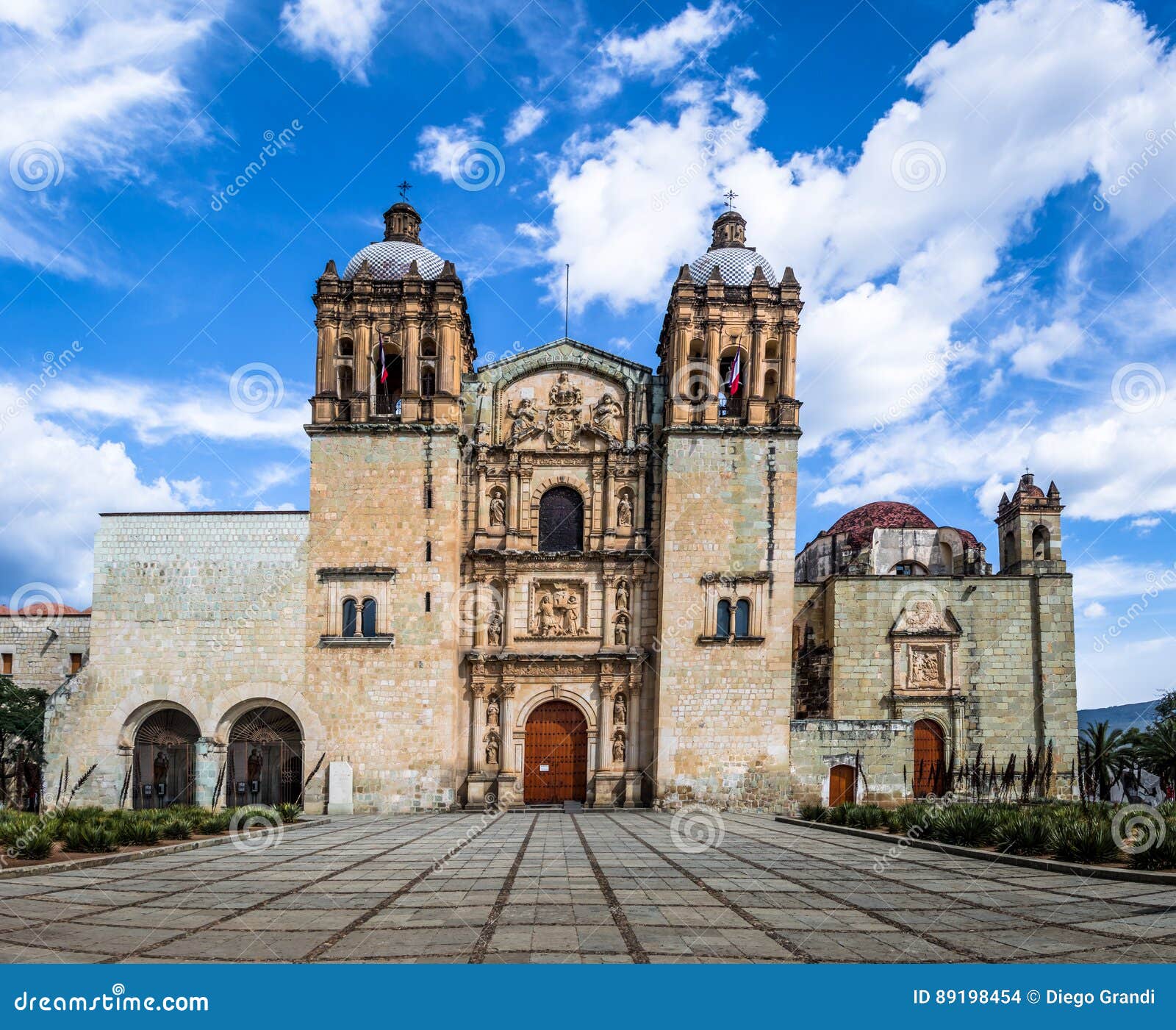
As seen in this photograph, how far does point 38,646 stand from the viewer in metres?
30.5

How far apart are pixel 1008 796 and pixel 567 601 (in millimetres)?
11861

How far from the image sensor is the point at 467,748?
24406 millimetres

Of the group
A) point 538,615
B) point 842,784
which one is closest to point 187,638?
point 538,615

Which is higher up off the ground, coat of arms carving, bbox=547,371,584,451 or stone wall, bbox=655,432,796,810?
coat of arms carving, bbox=547,371,584,451

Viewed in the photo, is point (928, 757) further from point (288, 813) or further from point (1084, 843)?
point (288, 813)

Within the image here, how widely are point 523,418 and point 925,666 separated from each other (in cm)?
1269

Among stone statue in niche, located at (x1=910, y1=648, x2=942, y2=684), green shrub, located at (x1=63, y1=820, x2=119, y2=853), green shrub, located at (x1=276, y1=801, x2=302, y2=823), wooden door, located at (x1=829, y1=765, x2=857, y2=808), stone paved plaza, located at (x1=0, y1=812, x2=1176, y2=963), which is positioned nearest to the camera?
stone paved plaza, located at (x1=0, y1=812, x2=1176, y2=963)

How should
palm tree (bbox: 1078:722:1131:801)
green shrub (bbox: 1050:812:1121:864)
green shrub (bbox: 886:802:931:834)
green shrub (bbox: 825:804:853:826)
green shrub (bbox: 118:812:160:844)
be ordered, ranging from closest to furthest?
green shrub (bbox: 1050:812:1121:864), green shrub (bbox: 118:812:160:844), green shrub (bbox: 886:802:931:834), green shrub (bbox: 825:804:853:826), palm tree (bbox: 1078:722:1131:801)

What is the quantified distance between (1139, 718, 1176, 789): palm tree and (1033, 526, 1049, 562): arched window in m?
7.37

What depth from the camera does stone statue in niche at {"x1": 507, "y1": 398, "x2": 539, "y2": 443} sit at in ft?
83.1

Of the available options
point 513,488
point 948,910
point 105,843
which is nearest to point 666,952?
point 948,910

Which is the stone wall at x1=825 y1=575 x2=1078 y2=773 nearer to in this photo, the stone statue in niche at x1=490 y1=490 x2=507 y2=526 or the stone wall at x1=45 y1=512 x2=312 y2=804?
the stone statue in niche at x1=490 y1=490 x2=507 y2=526

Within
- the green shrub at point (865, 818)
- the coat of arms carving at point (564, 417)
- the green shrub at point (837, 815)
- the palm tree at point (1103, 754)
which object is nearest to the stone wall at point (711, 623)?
the coat of arms carving at point (564, 417)

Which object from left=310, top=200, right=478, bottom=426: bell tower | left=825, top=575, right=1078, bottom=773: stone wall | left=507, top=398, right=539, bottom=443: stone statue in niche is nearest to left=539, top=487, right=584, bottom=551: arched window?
left=507, top=398, right=539, bottom=443: stone statue in niche
